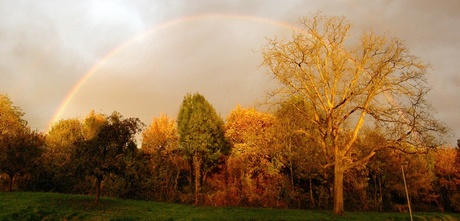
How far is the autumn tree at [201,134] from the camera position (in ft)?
185

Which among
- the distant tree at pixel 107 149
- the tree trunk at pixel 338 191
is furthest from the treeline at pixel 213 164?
the tree trunk at pixel 338 191

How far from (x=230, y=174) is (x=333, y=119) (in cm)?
2599

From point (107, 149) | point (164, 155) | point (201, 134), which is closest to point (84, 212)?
point (107, 149)

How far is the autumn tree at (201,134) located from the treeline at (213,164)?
17 centimetres

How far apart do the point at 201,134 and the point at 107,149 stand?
95.5 ft

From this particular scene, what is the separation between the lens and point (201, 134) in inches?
2233

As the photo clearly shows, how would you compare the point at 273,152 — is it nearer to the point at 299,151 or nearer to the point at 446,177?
the point at 299,151

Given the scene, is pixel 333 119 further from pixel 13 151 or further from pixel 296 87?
pixel 13 151

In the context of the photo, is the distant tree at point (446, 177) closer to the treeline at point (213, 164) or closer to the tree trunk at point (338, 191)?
the treeline at point (213, 164)

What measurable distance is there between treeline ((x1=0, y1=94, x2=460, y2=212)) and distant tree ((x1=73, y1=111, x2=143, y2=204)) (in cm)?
8

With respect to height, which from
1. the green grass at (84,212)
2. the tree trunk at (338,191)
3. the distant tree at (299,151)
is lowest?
the green grass at (84,212)

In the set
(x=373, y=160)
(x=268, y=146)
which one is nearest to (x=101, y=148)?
(x=268, y=146)

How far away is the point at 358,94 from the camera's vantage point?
31562 millimetres

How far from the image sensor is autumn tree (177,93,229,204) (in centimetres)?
5631
